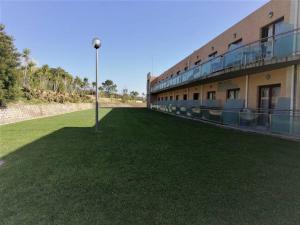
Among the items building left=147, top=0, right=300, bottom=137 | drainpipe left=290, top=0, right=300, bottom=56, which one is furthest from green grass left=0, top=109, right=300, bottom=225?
drainpipe left=290, top=0, right=300, bottom=56

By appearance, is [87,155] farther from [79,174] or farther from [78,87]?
[78,87]

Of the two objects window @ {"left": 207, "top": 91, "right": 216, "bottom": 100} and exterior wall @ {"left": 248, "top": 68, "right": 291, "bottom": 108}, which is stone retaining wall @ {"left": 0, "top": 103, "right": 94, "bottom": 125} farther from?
window @ {"left": 207, "top": 91, "right": 216, "bottom": 100}

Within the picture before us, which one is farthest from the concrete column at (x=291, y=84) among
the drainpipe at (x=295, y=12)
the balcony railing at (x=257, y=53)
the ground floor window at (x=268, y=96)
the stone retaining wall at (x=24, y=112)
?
the stone retaining wall at (x=24, y=112)

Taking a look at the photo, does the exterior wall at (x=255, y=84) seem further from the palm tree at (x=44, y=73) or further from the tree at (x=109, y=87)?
the tree at (x=109, y=87)

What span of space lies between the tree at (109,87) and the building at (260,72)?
75.7 m

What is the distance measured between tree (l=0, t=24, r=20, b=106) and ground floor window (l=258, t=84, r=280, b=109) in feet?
48.9

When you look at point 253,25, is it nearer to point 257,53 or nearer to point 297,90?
point 257,53

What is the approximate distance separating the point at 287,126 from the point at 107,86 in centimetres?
8652

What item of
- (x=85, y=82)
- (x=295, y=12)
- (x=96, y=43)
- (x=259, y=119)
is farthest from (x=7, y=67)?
(x=85, y=82)

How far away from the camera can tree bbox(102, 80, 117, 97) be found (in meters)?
89.6

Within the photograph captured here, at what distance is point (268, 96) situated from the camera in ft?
37.2

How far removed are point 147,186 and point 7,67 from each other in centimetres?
1268

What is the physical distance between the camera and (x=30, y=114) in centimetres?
1579

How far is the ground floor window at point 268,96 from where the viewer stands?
10.9 meters
